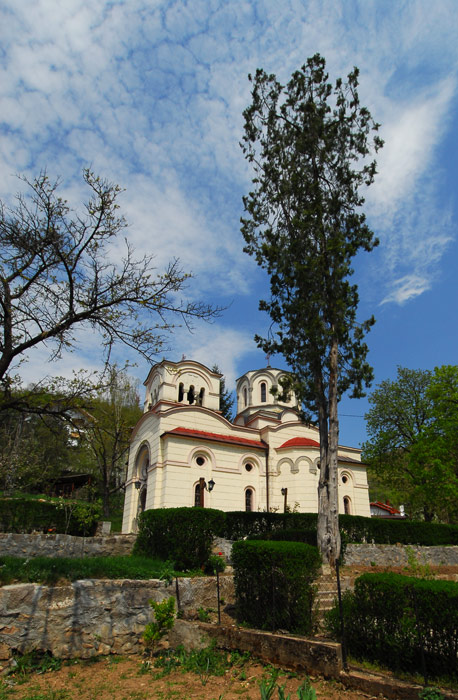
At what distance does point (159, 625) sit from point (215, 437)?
549 inches

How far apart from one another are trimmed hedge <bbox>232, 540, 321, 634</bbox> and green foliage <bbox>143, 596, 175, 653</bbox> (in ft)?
4.30

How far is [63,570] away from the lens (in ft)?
27.5

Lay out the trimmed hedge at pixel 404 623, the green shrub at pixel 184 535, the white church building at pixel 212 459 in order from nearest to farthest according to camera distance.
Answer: the trimmed hedge at pixel 404 623 < the green shrub at pixel 184 535 < the white church building at pixel 212 459

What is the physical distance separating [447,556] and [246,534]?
764 cm

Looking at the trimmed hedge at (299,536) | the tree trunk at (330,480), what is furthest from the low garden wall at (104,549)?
the tree trunk at (330,480)

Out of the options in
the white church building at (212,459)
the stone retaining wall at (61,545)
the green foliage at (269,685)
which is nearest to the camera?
the green foliage at (269,685)

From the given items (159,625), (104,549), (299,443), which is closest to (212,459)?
(299,443)

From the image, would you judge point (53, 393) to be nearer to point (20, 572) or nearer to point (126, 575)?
point (20, 572)

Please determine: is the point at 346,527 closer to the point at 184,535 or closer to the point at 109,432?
the point at 184,535

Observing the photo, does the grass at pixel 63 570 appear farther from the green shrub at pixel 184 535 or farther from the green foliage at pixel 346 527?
the green foliage at pixel 346 527

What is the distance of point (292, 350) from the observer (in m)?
14.8

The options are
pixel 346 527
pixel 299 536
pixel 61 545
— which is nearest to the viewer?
pixel 61 545

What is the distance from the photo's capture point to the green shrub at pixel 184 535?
11.5m

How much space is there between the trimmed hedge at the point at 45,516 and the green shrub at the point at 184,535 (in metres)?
3.56
